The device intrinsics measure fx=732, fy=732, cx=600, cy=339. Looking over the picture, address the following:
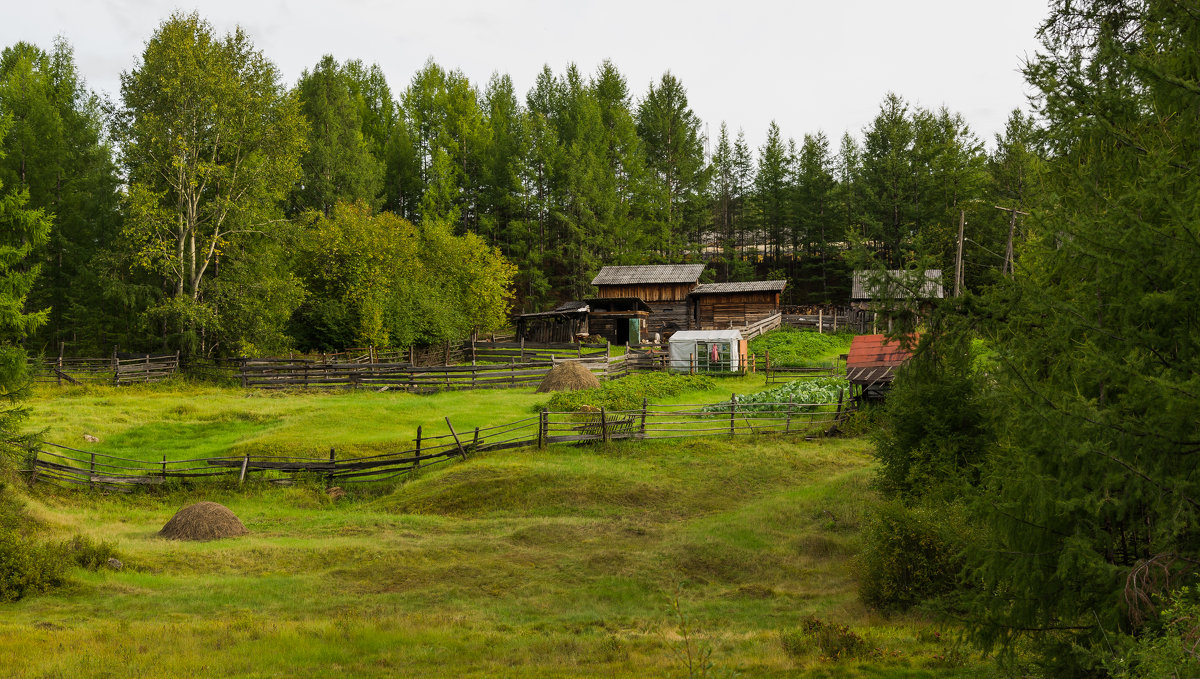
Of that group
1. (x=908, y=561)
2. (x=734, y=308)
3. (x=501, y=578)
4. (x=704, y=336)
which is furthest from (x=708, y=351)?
(x=908, y=561)

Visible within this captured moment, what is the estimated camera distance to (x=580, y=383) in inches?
1283

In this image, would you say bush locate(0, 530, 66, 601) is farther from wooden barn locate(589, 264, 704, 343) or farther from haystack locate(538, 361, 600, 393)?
wooden barn locate(589, 264, 704, 343)

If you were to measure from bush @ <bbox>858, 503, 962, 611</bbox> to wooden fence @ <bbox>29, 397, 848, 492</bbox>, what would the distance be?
1282 centimetres

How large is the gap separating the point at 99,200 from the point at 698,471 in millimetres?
41752

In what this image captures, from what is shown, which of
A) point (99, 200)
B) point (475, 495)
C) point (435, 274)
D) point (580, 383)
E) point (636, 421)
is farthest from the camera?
point (435, 274)

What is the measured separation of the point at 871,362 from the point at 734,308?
3006 cm

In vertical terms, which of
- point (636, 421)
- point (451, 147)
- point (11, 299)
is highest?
point (451, 147)

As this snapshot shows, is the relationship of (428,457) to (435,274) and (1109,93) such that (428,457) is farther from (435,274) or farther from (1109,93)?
(435,274)

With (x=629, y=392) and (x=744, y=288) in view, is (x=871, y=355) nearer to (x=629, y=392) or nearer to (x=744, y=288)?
(x=629, y=392)

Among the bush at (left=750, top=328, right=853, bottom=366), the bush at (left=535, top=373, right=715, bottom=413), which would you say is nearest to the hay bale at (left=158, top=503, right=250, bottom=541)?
the bush at (left=535, top=373, right=715, bottom=413)

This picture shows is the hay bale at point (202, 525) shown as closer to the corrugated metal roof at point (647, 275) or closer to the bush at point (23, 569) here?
the bush at point (23, 569)

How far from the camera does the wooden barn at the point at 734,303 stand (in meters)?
53.9

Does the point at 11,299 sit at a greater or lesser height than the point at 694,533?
greater

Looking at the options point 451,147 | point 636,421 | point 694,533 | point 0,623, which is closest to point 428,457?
point 636,421
